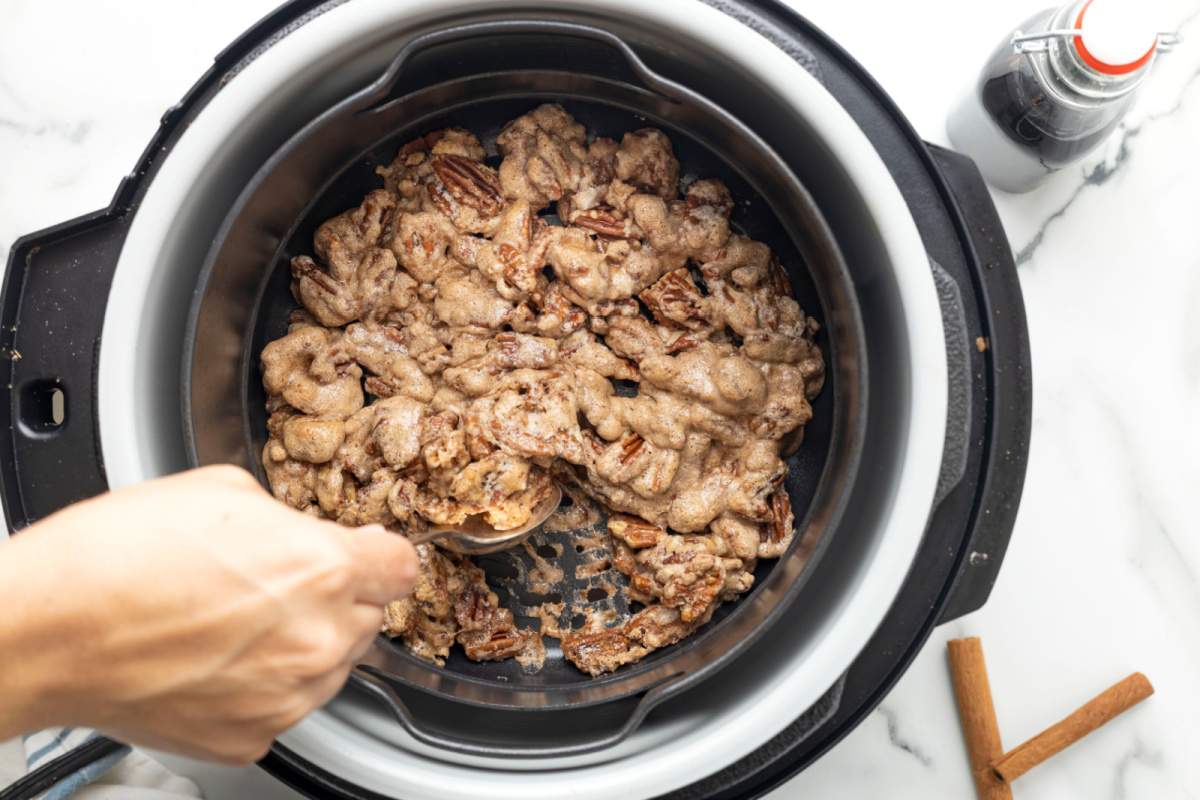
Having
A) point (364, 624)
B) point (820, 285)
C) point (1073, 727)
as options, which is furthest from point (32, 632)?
point (1073, 727)

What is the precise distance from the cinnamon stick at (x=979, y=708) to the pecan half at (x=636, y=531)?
506 millimetres

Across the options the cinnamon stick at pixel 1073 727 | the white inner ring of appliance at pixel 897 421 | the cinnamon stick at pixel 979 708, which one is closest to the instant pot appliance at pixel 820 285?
the white inner ring of appliance at pixel 897 421

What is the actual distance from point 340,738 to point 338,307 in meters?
0.57

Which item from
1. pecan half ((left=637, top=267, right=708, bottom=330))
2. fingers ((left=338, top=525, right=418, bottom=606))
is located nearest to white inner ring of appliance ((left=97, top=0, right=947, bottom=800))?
pecan half ((left=637, top=267, right=708, bottom=330))

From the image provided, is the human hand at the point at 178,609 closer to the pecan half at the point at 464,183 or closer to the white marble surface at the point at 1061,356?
the pecan half at the point at 464,183

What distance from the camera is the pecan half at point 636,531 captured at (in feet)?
4.21

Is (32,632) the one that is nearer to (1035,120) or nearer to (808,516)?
(808,516)

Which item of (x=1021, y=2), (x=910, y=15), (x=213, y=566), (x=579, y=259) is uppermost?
(x=1021, y=2)

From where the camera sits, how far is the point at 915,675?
1.43m

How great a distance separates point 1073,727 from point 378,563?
1191 mm

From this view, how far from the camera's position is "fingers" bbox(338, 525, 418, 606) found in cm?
68

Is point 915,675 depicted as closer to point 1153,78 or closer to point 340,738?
point 340,738

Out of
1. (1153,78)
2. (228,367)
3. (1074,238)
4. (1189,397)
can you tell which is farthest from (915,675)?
(228,367)

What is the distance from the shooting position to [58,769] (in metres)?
1.22
